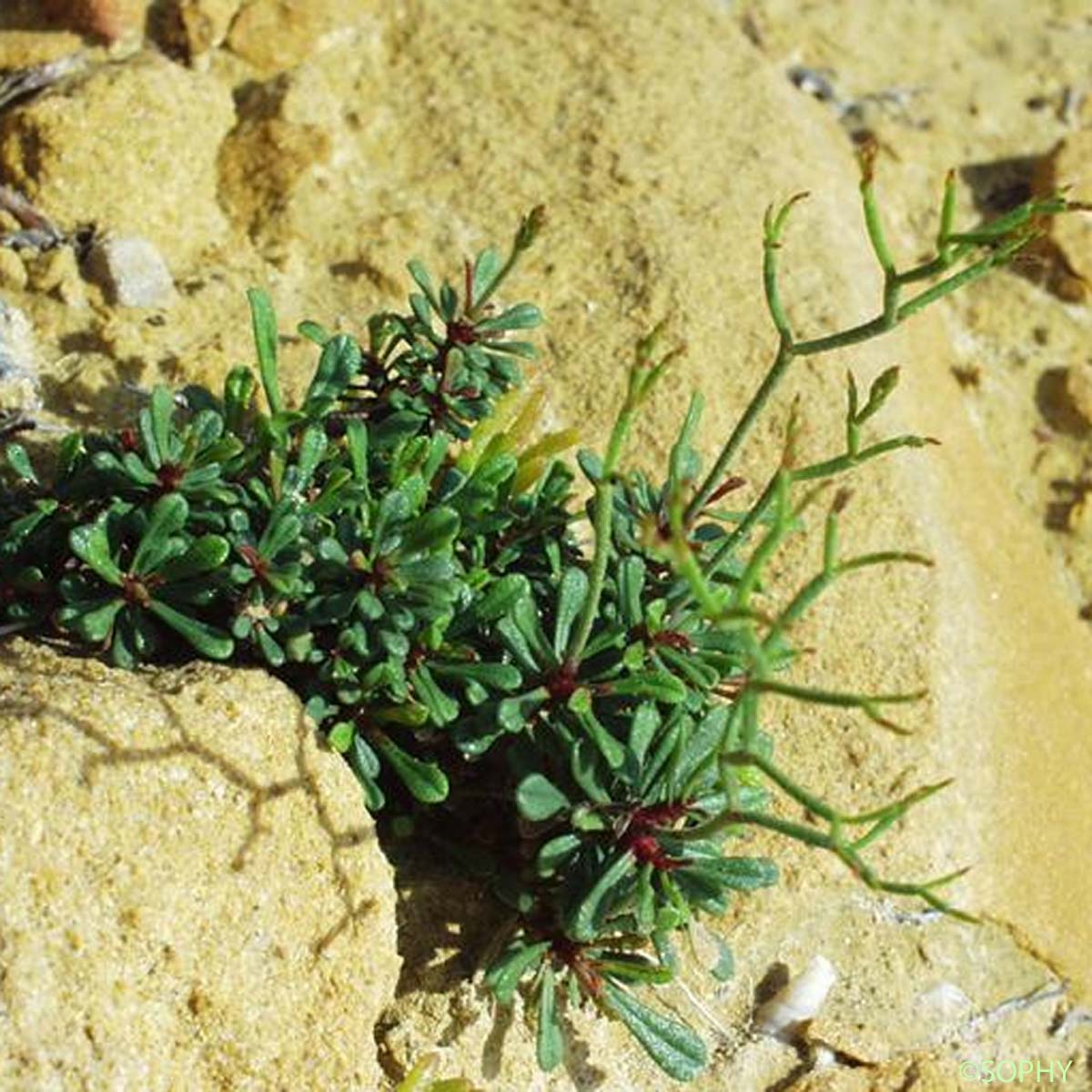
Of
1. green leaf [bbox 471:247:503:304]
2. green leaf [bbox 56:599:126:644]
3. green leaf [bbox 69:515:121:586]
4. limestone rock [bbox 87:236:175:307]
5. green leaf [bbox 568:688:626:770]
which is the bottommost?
limestone rock [bbox 87:236:175:307]

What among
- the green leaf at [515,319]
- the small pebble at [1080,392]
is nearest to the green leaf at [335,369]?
the green leaf at [515,319]

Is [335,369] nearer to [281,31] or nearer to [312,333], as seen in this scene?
[312,333]

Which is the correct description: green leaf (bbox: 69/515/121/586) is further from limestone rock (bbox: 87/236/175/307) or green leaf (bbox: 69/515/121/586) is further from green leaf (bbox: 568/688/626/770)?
limestone rock (bbox: 87/236/175/307)

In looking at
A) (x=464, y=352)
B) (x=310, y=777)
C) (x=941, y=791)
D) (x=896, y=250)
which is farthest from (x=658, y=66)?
(x=310, y=777)

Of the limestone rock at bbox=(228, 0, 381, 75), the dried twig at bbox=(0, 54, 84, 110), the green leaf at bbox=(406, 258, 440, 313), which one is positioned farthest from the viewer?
the limestone rock at bbox=(228, 0, 381, 75)

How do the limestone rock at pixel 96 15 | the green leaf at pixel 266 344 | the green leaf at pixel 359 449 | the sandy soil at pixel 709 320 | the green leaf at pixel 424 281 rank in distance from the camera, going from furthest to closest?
1. the limestone rock at pixel 96 15
2. the sandy soil at pixel 709 320
3. the green leaf at pixel 424 281
4. the green leaf at pixel 266 344
5. the green leaf at pixel 359 449

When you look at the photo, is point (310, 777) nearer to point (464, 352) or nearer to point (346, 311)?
point (464, 352)

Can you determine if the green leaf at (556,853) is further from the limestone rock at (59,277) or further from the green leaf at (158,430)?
the limestone rock at (59,277)

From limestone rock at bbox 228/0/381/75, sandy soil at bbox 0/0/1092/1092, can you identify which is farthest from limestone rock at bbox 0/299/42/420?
limestone rock at bbox 228/0/381/75
